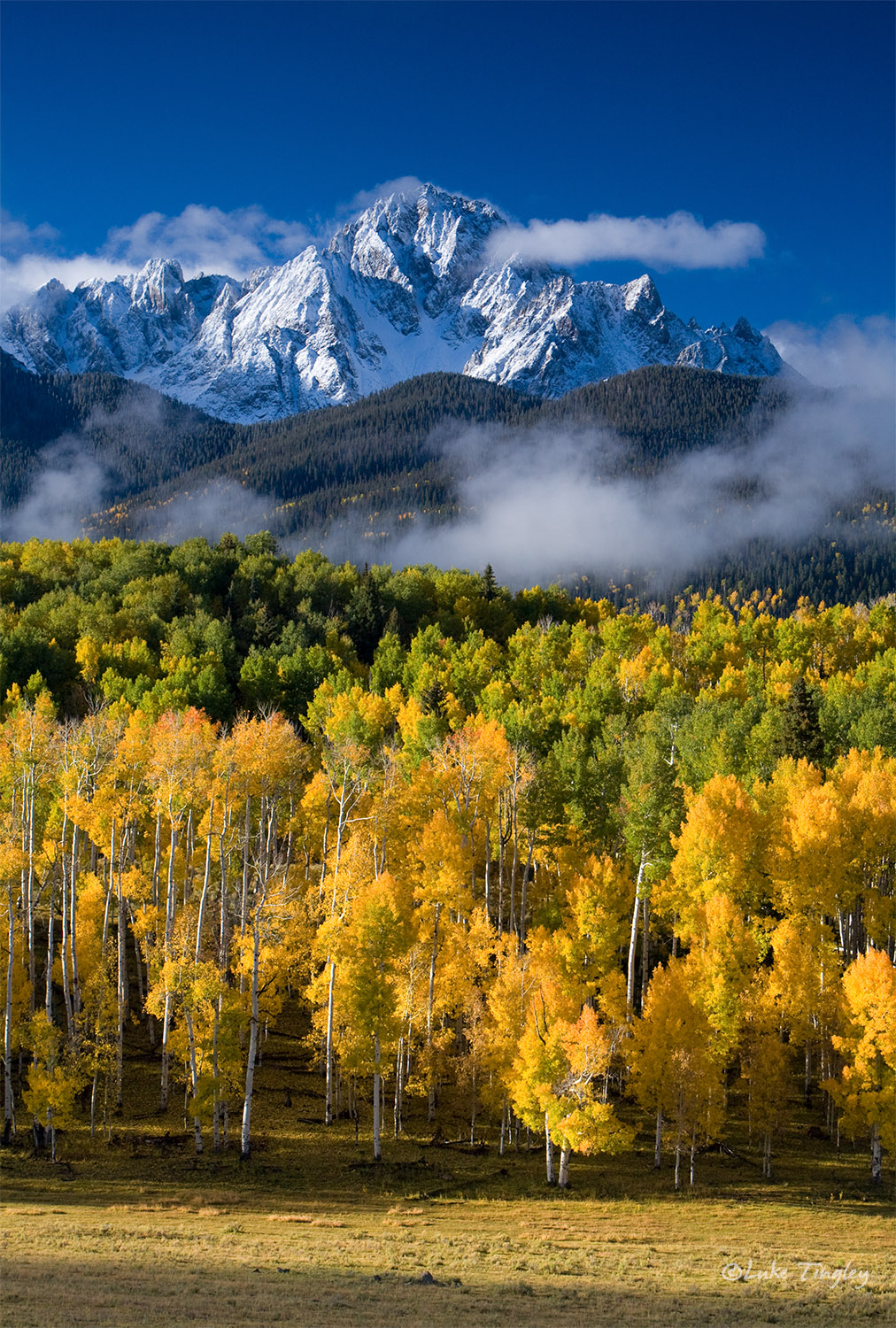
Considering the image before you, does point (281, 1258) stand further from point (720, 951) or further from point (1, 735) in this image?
point (1, 735)

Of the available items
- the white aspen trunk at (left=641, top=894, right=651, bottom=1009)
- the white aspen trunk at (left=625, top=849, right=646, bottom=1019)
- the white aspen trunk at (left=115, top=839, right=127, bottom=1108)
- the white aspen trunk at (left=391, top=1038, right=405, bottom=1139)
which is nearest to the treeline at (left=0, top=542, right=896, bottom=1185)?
the white aspen trunk at (left=115, top=839, right=127, bottom=1108)

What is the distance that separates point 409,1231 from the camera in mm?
A: 31266

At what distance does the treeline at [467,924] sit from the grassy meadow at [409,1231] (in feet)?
5.52

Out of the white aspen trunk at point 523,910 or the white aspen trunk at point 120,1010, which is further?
the white aspen trunk at point 523,910

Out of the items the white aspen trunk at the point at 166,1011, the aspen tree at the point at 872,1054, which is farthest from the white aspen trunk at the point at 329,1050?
the aspen tree at the point at 872,1054

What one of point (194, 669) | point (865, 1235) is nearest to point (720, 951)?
point (865, 1235)

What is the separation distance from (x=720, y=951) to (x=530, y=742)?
2371 centimetres

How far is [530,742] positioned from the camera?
2586 inches

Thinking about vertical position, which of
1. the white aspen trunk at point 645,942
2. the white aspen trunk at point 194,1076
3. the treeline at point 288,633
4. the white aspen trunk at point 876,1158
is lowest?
the white aspen trunk at point 876,1158

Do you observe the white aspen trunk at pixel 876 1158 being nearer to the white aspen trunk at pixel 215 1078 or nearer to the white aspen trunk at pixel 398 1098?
the white aspen trunk at pixel 398 1098

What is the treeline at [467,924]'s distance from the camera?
133ft

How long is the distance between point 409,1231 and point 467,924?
72.5 feet

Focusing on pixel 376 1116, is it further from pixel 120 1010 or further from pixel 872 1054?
pixel 872 1054

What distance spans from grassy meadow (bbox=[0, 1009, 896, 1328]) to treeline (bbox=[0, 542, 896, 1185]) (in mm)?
1682
